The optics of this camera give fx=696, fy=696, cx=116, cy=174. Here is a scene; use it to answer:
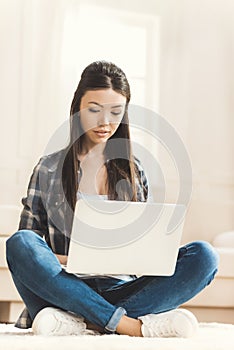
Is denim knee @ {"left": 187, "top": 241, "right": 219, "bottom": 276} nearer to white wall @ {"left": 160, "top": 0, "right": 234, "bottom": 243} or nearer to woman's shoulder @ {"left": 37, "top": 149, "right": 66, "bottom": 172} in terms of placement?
woman's shoulder @ {"left": 37, "top": 149, "right": 66, "bottom": 172}

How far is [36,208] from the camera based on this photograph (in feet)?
5.68

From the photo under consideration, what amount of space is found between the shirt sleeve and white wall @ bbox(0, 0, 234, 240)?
5.32 ft

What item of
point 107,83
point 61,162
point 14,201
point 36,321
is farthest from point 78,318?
point 14,201

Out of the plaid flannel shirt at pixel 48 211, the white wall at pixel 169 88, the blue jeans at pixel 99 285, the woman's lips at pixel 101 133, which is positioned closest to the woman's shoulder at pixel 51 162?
the plaid flannel shirt at pixel 48 211

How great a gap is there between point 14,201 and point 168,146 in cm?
87

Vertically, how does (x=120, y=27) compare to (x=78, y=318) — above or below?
above

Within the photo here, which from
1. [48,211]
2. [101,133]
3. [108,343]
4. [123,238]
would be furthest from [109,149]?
[108,343]

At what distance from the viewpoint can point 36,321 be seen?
4.93 feet

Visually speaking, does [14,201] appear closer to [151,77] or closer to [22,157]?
[22,157]

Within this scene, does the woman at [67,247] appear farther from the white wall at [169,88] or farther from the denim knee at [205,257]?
the white wall at [169,88]

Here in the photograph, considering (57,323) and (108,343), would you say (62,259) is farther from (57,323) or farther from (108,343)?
(108,343)

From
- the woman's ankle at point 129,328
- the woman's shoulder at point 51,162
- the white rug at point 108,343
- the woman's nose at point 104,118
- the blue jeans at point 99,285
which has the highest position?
the woman's nose at point 104,118

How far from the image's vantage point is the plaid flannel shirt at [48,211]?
1.73 metres

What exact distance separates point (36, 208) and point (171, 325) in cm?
45
